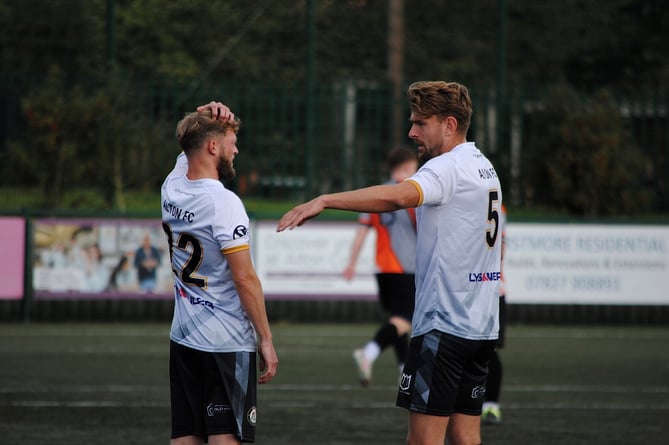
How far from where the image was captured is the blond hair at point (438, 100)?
529cm

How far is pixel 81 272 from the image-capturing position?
15312 millimetres

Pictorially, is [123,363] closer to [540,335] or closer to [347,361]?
[347,361]

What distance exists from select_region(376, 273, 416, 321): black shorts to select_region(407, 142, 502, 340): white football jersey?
4.98 metres

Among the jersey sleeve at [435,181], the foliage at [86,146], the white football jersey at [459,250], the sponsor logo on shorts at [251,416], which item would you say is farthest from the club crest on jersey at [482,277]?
the foliage at [86,146]

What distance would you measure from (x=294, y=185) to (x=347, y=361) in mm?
4915

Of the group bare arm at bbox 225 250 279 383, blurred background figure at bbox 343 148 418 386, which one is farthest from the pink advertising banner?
bare arm at bbox 225 250 279 383

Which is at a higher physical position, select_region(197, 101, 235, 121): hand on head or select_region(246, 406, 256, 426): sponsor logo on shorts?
select_region(197, 101, 235, 121): hand on head

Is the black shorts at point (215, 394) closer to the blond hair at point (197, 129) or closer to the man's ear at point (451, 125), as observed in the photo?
the blond hair at point (197, 129)

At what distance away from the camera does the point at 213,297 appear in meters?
5.32

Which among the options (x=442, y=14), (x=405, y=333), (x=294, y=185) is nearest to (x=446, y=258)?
(x=405, y=333)

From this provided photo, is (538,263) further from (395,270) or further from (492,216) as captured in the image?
(492,216)

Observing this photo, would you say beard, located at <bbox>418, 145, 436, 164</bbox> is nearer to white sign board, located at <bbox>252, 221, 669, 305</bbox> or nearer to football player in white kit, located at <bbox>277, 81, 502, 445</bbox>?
football player in white kit, located at <bbox>277, 81, 502, 445</bbox>

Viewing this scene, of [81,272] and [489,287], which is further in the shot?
[81,272]

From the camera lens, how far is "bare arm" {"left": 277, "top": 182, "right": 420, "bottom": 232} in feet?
15.5
